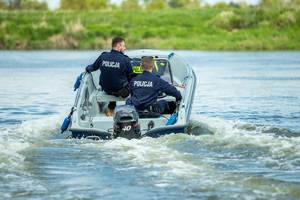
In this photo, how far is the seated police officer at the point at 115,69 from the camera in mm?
7863

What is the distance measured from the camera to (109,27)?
39344 mm

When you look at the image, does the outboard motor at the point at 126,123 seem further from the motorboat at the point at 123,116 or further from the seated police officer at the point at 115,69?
the seated police officer at the point at 115,69

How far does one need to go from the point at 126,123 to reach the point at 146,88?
0.92 m

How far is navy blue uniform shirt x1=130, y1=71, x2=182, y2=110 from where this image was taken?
7117 mm

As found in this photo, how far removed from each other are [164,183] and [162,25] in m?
38.8

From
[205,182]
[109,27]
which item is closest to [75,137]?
[205,182]

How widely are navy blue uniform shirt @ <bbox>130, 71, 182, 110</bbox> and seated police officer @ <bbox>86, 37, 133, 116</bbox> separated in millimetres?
778

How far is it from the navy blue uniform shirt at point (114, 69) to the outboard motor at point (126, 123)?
151 cm

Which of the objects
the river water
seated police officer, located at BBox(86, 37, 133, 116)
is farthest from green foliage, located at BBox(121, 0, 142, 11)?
seated police officer, located at BBox(86, 37, 133, 116)

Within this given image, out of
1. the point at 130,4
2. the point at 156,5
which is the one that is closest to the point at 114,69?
the point at 156,5

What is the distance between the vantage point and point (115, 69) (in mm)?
7883

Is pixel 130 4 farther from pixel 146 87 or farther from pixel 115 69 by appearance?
pixel 146 87

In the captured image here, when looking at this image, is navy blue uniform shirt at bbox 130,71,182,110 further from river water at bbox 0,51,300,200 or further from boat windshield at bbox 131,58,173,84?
boat windshield at bbox 131,58,173,84

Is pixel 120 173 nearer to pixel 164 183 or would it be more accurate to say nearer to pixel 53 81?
pixel 164 183
